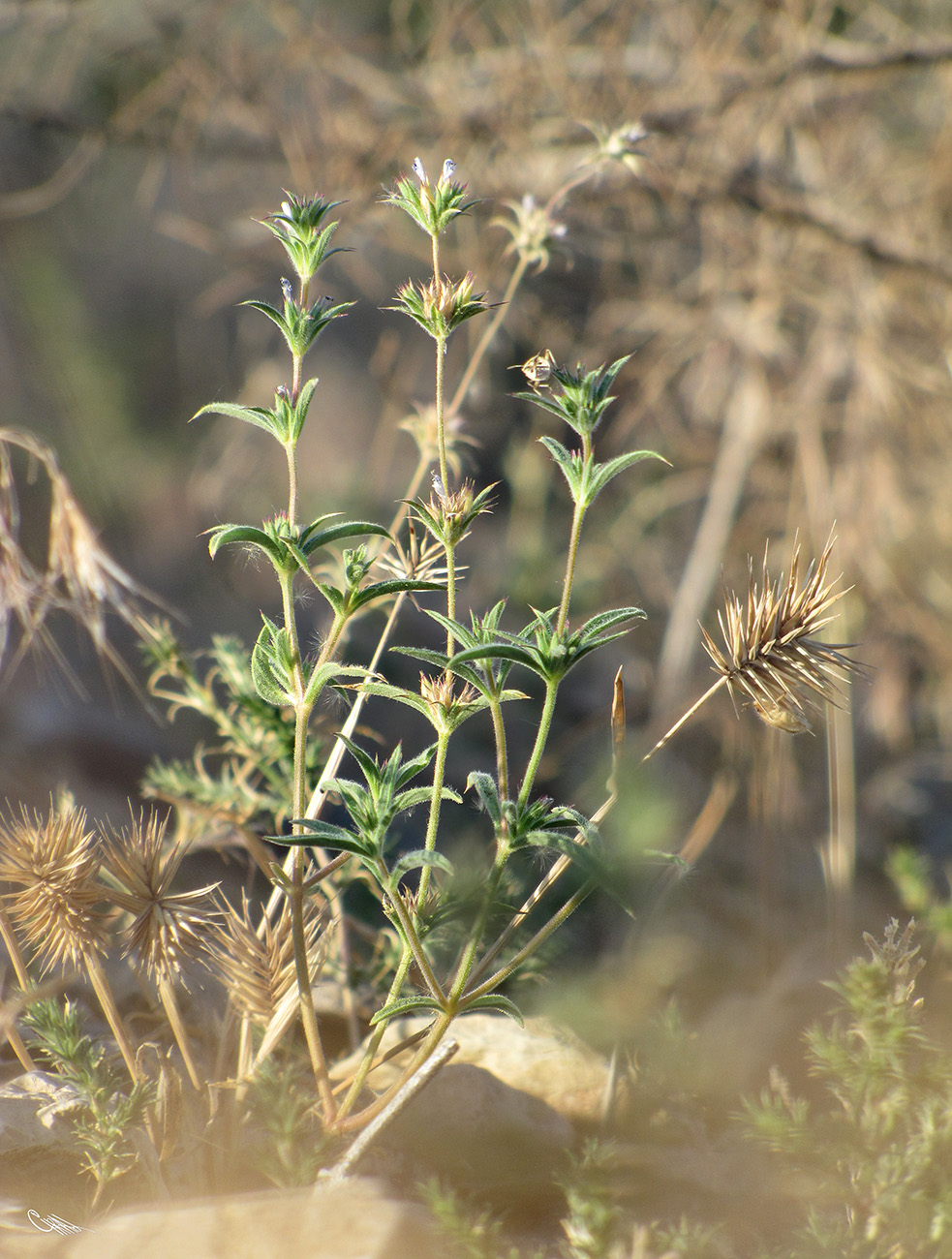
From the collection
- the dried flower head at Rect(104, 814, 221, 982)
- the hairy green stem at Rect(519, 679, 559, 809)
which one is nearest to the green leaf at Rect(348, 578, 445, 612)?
the hairy green stem at Rect(519, 679, 559, 809)

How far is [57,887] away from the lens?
1.04 metres

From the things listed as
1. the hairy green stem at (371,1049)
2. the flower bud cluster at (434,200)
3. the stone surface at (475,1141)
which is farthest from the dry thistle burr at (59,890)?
the flower bud cluster at (434,200)

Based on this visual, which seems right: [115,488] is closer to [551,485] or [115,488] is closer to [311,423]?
[311,423]

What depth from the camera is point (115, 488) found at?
4102mm

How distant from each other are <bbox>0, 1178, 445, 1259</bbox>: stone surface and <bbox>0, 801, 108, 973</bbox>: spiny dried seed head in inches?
10.5

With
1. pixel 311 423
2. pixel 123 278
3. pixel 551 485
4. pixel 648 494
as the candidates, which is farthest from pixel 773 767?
pixel 123 278

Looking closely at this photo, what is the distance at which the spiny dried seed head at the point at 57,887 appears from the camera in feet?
3.45

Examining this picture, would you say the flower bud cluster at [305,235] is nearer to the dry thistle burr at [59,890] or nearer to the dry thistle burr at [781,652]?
the dry thistle burr at [781,652]

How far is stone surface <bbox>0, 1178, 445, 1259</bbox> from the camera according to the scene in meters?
0.90

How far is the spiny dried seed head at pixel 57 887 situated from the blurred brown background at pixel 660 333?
87 centimetres

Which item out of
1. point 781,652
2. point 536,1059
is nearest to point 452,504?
point 781,652

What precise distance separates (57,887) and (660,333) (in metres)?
2.94

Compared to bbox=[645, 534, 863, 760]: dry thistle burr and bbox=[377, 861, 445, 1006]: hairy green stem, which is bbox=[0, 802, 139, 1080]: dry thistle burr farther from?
bbox=[645, 534, 863, 760]: dry thistle burr

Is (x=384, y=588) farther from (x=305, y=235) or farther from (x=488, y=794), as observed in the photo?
(x=305, y=235)
